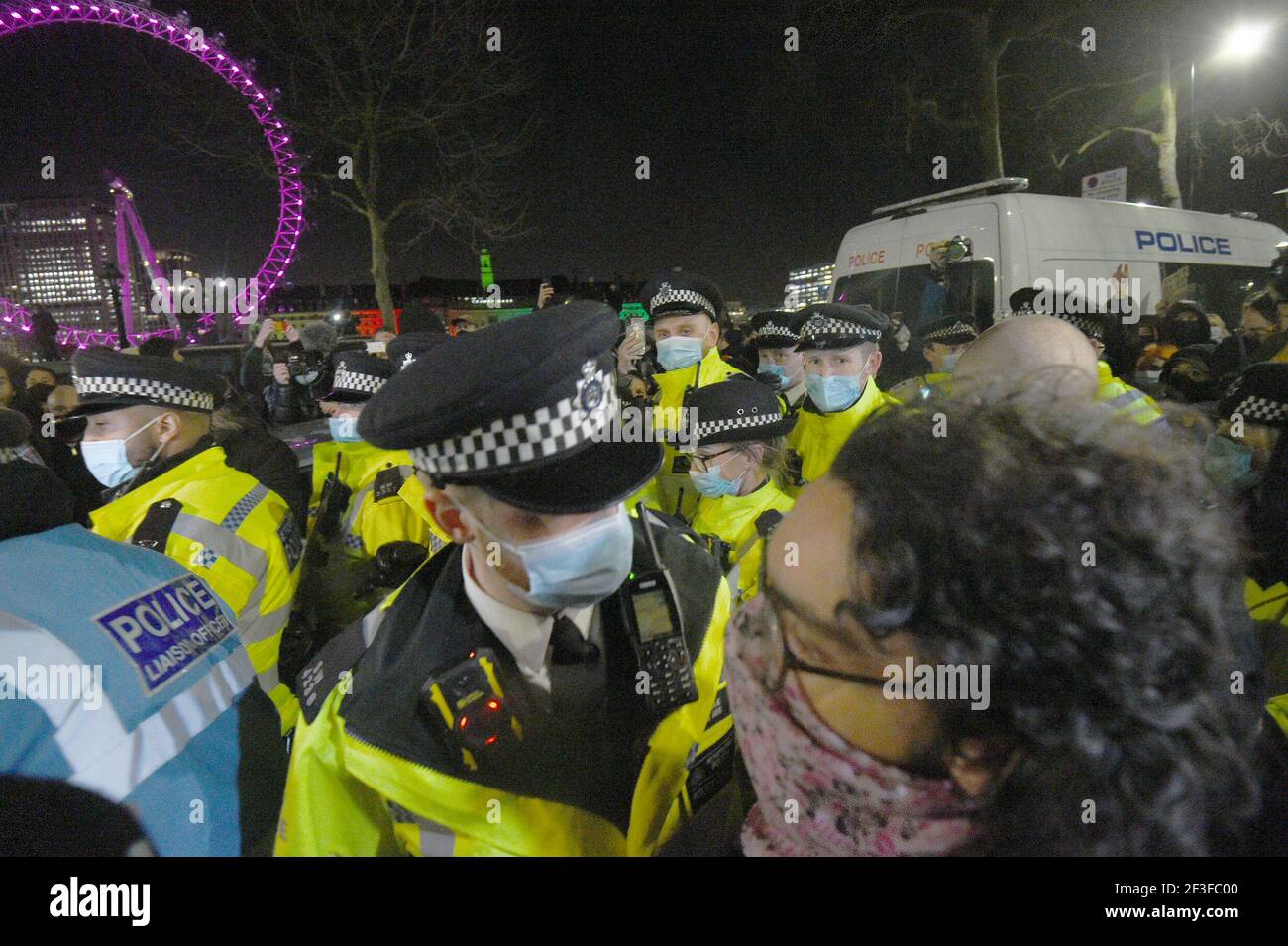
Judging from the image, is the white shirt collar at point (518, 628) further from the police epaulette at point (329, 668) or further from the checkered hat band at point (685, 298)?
the checkered hat band at point (685, 298)

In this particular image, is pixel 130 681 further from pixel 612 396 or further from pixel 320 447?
pixel 320 447

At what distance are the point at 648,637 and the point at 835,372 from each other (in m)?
3.19

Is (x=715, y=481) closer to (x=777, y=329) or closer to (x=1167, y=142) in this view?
(x=777, y=329)

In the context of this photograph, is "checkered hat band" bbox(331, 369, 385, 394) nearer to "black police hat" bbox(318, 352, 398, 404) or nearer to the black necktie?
"black police hat" bbox(318, 352, 398, 404)

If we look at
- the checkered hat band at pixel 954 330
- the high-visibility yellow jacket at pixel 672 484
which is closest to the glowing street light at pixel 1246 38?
the checkered hat band at pixel 954 330

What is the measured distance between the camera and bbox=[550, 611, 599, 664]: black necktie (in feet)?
5.32

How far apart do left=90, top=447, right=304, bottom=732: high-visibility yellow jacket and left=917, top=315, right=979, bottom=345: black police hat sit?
4.98m

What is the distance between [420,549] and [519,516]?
1679mm

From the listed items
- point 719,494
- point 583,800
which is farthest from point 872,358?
point 583,800

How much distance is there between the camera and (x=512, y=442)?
144cm
